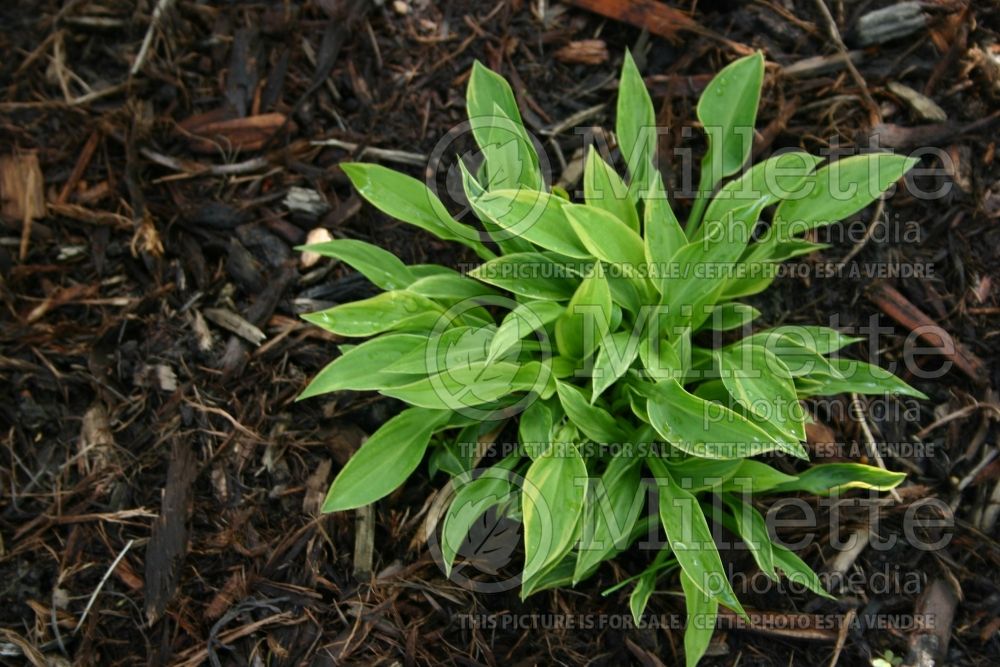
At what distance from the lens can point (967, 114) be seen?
9.52 feet

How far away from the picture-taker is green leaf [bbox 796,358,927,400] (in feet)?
7.84

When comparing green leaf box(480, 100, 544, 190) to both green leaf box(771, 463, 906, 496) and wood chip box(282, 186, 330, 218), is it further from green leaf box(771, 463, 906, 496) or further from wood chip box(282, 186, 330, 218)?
green leaf box(771, 463, 906, 496)

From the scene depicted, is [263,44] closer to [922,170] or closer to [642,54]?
[642,54]

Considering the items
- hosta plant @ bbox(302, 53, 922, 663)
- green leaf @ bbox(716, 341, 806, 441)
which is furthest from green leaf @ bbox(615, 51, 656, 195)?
green leaf @ bbox(716, 341, 806, 441)

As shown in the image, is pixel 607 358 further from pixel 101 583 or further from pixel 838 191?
pixel 101 583

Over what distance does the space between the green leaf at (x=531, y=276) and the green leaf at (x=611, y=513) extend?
0.52 metres

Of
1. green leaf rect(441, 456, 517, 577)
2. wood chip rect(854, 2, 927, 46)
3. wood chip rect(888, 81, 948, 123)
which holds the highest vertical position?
wood chip rect(854, 2, 927, 46)

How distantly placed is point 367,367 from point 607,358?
675mm

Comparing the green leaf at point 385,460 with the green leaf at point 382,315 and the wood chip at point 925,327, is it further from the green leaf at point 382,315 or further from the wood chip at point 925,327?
the wood chip at point 925,327

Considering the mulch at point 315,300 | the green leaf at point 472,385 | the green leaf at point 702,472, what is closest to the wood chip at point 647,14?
the mulch at point 315,300

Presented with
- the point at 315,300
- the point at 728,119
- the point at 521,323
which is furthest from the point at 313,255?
the point at 728,119

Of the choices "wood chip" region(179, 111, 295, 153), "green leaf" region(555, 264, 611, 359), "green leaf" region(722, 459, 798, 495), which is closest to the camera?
"green leaf" region(555, 264, 611, 359)

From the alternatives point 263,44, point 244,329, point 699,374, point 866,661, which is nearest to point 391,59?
point 263,44

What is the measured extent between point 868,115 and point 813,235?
0.48m
